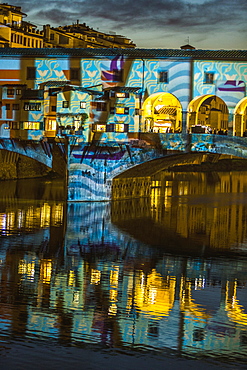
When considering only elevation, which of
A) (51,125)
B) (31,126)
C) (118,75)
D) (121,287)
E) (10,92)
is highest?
(118,75)

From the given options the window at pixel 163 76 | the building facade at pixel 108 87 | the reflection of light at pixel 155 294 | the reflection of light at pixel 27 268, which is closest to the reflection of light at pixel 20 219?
the building facade at pixel 108 87

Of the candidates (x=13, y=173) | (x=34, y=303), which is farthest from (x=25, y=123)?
(x=34, y=303)

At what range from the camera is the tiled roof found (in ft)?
130

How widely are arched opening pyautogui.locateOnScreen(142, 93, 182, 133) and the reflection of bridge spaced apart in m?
2.21

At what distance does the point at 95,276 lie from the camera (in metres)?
22.4

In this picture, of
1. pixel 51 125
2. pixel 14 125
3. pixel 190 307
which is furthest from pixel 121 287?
pixel 14 125

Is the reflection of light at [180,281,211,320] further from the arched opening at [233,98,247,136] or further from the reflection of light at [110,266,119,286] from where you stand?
the arched opening at [233,98,247,136]

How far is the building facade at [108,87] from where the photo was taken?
40.4 metres

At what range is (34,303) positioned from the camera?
1850 cm

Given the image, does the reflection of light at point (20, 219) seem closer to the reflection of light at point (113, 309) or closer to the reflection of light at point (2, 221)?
the reflection of light at point (2, 221)

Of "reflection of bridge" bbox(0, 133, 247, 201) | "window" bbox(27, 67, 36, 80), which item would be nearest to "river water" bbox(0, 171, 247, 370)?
"reflection of bridge" bbox(0, 133, 247, 201)

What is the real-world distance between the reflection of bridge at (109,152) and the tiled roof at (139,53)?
433 cm

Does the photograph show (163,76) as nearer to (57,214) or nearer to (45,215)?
(57,214)

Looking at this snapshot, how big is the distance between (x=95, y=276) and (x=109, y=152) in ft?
63.8
